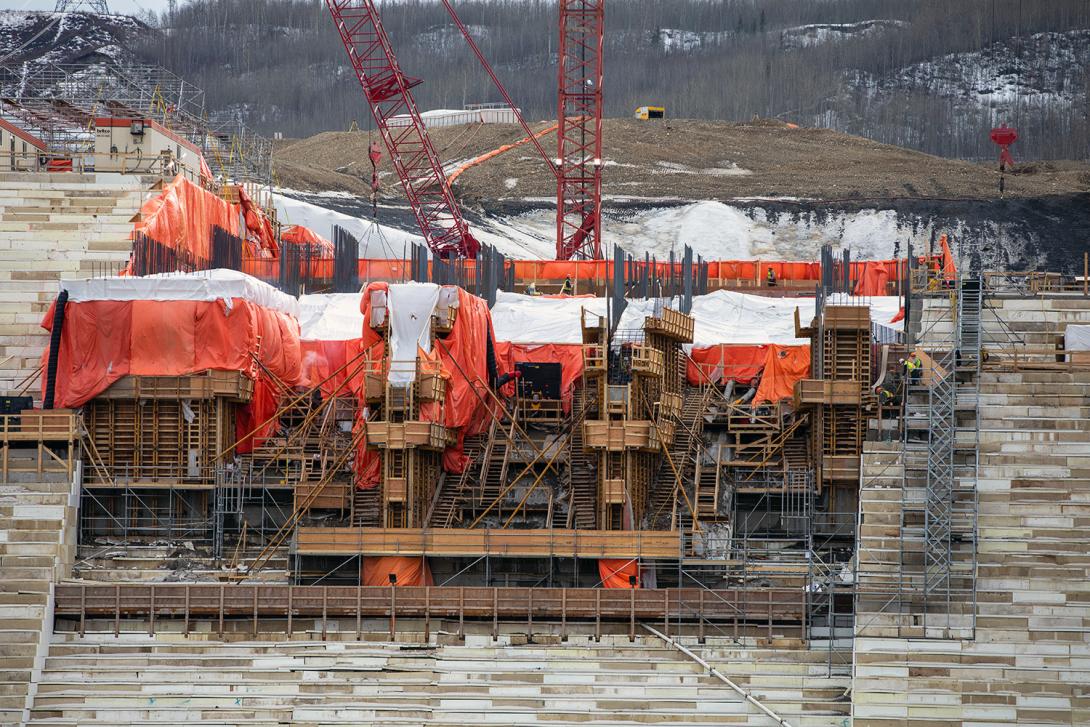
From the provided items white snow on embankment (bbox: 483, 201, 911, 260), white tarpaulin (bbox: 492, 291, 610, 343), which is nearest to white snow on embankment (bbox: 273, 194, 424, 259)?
white snow on embankment (bbox: 483, 201, 911, 260)

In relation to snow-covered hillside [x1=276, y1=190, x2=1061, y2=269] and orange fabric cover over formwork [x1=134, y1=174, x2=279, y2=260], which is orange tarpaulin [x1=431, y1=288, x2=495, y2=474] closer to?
orange fabric cover over formwork [x1=134, y1=174, x2=279, y2=260]

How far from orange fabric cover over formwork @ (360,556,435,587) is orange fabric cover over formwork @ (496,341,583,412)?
12112 millimetres

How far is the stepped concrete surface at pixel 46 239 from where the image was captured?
6775cm

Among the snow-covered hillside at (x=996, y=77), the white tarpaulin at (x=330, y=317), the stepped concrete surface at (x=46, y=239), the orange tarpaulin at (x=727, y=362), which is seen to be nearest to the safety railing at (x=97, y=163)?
the stepped concrete surface at (x=46, y=239)

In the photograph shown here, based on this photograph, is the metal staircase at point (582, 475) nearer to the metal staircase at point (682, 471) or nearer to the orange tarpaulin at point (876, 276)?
the metal staircase at point (682, 471)

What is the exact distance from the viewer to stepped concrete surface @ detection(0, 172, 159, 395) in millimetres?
67750

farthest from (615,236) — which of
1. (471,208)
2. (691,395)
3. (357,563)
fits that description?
(357,563)

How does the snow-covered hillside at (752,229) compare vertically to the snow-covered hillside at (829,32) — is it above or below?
below

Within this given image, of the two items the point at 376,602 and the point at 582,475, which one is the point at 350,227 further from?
the point at 376,602

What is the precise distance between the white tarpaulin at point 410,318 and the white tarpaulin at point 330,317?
764 centimetres

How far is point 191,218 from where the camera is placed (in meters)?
76.7

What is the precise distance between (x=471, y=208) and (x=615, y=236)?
1028cm

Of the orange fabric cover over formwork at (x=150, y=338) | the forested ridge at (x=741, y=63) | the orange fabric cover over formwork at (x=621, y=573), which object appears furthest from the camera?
the forested ridge at (x=741, y=63)

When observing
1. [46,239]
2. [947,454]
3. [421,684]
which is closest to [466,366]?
[421,684]
